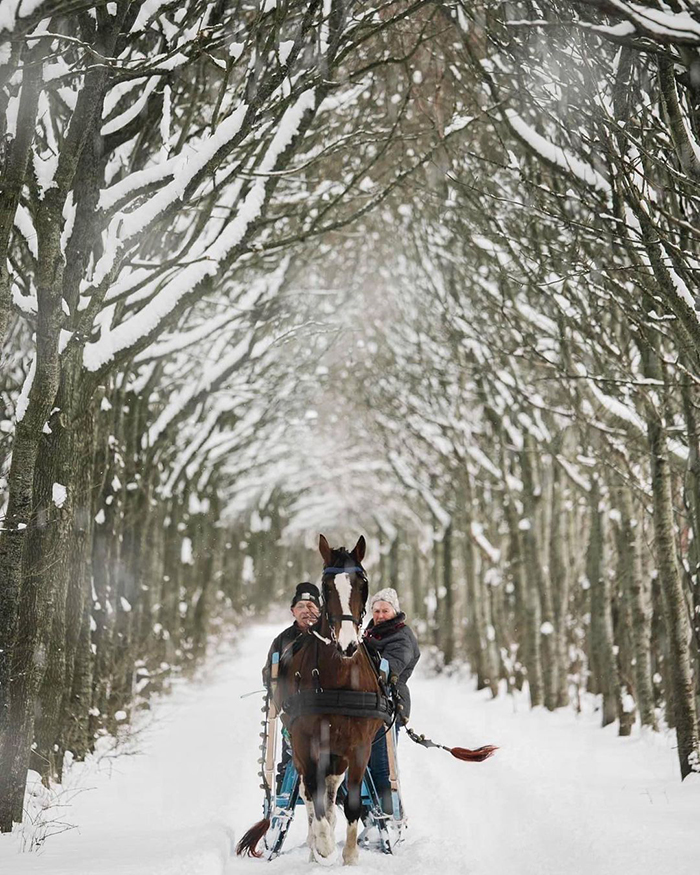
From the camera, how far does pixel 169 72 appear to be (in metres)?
7.27

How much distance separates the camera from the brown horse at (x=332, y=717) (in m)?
6.33

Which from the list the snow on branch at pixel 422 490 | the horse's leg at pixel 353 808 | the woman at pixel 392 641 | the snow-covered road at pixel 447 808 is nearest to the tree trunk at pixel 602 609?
the snow-covered road at pixel 447 808

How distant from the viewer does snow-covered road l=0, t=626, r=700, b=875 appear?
6.11 meters

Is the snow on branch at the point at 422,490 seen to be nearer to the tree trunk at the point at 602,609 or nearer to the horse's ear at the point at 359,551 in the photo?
the tree trunk at the point at 602,609

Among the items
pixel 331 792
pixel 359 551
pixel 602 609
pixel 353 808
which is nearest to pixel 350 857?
pixel 353 808

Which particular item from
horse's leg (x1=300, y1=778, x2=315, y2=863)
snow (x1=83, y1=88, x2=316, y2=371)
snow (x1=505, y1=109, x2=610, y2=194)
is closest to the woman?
horse's leg (x1=300, y1=778, x2=315, y2=863)

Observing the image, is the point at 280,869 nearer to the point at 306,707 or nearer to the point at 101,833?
the point at 306,707

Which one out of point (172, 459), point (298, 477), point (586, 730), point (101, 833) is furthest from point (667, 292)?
point (298, 477)

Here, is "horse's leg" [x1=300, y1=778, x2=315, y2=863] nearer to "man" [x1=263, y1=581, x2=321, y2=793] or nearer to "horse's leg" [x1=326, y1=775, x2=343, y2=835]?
"horse's leg" [x1=326, y1=775, x2=343, y2=835]

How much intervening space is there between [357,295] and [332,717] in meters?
15.5

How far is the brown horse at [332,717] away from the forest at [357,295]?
224cm

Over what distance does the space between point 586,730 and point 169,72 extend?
11610 mm

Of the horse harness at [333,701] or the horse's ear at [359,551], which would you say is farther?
the horse's ear at [359,551]

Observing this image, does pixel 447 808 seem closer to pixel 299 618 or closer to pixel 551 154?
pixel 299 618
